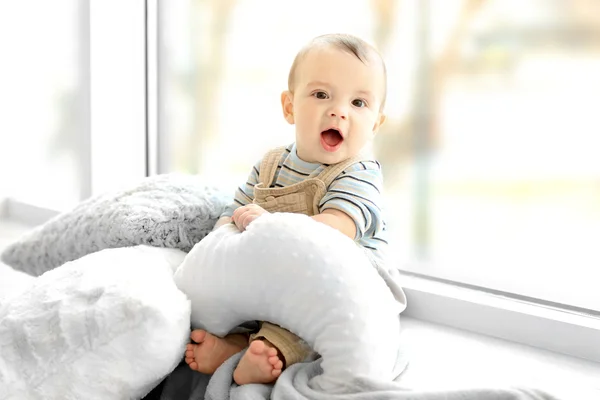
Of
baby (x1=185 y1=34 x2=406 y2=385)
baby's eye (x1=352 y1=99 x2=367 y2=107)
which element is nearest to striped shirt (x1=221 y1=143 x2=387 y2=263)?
baby (x1=185 y1=34 x2=406 y2=385)

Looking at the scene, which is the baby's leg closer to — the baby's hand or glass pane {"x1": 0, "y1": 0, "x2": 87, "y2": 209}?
the baby's hand

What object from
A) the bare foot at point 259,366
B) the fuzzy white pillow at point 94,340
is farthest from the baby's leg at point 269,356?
the fuzzy white pillow at point 94,340

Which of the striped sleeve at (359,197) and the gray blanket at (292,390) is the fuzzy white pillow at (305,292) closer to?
the gray blanket at (292,390)

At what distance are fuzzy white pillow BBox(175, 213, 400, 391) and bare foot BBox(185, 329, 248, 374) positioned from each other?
Result: 0.08 feet

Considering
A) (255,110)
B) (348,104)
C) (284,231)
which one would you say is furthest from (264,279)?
(255,110)

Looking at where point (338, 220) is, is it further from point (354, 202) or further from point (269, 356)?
point (269, 356)

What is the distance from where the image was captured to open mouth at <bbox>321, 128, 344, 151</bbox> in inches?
50.5

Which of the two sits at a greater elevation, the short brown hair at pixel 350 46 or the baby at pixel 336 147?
the short brown hair at pixel 350 46

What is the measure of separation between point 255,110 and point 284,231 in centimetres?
103

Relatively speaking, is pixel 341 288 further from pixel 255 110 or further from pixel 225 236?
pixel 255 110

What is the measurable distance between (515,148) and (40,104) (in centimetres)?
171

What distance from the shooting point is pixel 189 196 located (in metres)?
1.49

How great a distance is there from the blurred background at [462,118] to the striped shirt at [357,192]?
0.34 metres

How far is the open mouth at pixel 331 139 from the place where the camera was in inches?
50.5
